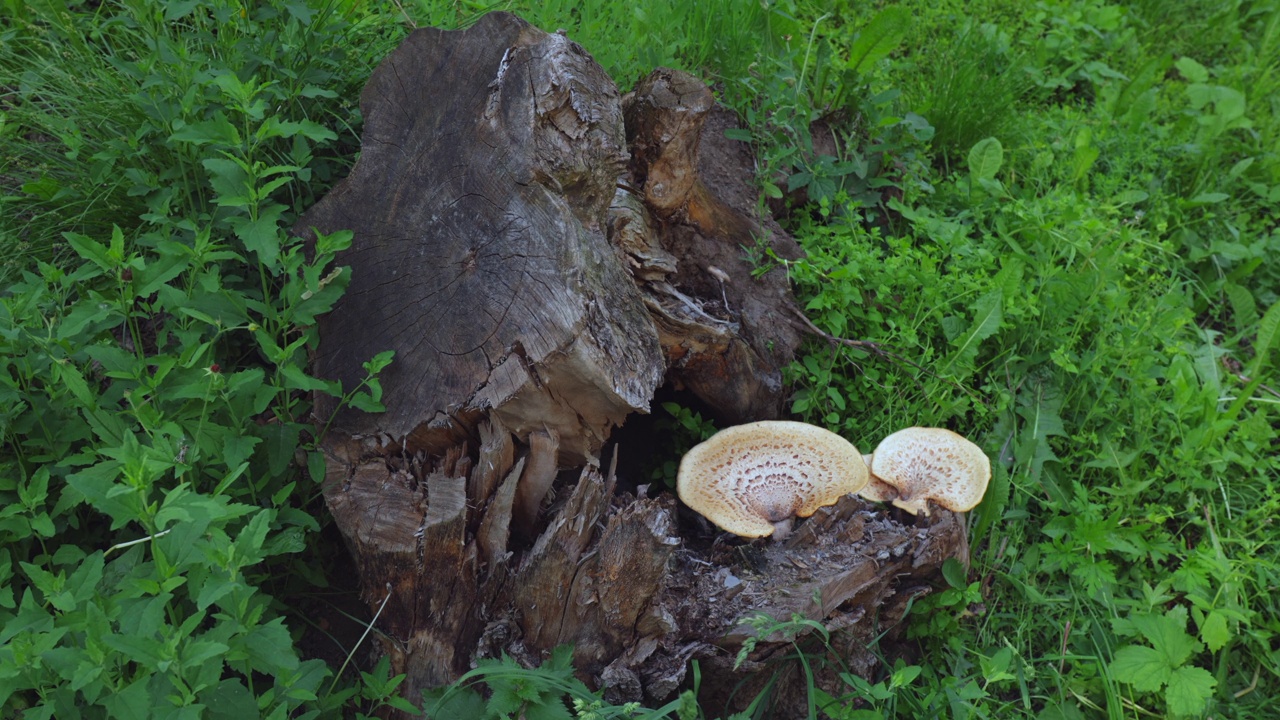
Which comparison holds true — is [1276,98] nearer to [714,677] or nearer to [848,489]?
[848,489]

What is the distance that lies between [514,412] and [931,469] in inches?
60.4

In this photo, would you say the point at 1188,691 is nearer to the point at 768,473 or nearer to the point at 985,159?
the point at 768,473

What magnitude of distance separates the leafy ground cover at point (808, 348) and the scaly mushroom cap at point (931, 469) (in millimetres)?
239

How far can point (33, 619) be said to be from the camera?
2.05 meters

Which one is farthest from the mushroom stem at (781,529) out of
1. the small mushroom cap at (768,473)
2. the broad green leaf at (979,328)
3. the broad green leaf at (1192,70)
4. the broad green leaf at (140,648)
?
the broad green leaf at (1192,70)

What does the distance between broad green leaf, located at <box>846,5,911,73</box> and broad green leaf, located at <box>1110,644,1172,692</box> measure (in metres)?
2.64

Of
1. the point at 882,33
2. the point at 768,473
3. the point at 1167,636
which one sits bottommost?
the point at 1167,636

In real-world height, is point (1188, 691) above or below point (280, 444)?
below

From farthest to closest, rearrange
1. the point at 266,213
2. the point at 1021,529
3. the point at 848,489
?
the point at 1021,529, the point at 848,489, the point at 266,213

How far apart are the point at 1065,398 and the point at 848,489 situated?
1.19 m

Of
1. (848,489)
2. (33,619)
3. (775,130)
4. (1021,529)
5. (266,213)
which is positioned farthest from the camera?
(775,130)

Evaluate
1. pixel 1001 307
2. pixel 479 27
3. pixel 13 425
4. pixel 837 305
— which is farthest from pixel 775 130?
pixel 13 425

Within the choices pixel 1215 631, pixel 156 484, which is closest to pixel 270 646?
pixel 156 484

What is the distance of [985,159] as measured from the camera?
163 inches
